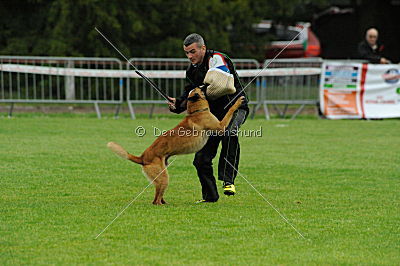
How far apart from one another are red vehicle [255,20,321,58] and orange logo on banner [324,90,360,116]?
10.0m

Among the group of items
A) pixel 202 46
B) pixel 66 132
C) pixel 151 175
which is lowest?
pixel 66 132

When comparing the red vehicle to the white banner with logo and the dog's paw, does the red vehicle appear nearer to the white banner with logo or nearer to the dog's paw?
the white banner with logo

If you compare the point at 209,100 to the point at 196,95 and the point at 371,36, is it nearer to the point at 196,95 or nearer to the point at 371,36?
the point at 196,95

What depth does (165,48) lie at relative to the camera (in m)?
22.8

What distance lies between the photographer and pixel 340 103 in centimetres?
1784

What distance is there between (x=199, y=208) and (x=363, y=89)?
11.4 metres

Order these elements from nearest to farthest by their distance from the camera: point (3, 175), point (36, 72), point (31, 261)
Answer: point (31, 261) < point (3, 175) < point (36, 72)

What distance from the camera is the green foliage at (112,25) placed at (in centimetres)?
2164

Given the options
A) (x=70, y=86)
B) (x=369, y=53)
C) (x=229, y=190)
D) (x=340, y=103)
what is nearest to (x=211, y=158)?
(x=229, y=190)

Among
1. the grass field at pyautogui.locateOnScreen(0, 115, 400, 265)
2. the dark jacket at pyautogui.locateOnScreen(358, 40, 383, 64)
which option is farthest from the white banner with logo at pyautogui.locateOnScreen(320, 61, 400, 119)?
the grass field at pyautogui.locateOnScreen(0, 115, 400, 265)

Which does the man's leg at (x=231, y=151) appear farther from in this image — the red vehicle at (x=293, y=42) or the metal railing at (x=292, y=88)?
the red vehicle at (x=293, y=42)

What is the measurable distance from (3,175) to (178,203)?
2745 millimetres

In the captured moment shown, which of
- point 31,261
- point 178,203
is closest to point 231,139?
point 178,203

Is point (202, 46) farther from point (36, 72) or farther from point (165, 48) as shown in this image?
point (165, 48)
